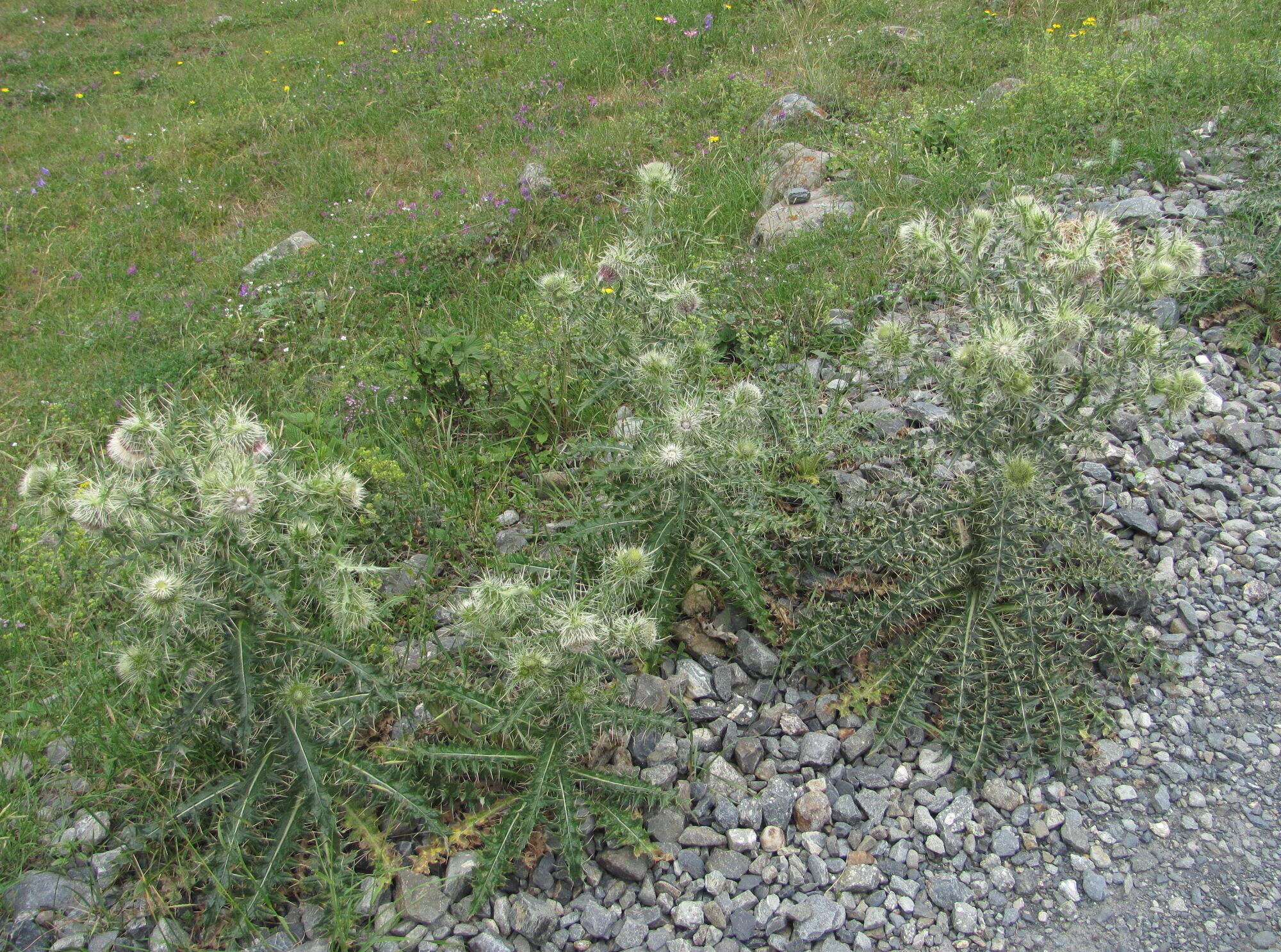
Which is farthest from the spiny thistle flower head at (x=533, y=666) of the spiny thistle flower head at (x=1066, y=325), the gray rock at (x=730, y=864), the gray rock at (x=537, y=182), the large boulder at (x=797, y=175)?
the gray rock at (x=537, y=182)

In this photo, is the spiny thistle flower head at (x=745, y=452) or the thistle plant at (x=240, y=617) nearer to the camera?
the thistle plant at (x=240, y=617)

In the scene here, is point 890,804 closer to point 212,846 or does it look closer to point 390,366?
point 212,846

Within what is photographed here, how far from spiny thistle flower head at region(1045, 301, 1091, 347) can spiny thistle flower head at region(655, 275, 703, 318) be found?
118 cm

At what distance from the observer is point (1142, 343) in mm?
2768

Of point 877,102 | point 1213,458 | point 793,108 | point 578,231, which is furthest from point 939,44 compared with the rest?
point 1213,458

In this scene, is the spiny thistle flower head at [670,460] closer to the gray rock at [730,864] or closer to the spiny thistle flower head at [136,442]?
the gray rock at [730,864]

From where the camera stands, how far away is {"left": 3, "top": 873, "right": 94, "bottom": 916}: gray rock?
2646 millimetres

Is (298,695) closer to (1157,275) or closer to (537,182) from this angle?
(1157,275)

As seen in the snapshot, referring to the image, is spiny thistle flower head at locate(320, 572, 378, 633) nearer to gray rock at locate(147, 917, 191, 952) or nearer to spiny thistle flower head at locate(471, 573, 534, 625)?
spiny thistle flower head at locate(471, 573, 534, 625)

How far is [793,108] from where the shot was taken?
23.1 ft

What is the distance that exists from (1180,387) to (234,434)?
2.84 metres

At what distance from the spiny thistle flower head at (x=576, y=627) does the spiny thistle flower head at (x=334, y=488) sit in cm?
67

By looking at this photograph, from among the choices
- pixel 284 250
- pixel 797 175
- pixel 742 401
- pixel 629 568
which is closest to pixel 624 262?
pixel 742 401

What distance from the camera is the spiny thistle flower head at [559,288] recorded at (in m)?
3.30
